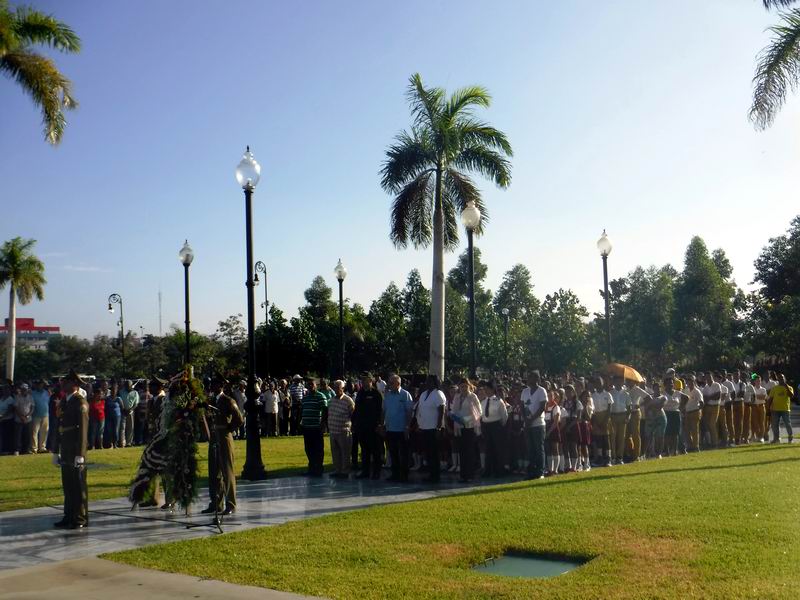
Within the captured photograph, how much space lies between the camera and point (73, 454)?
35.8ft

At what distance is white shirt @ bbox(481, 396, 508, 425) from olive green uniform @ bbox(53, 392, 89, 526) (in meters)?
7.58

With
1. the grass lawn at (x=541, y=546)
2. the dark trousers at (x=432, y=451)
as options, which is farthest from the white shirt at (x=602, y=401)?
the grass lawn at (x=541, y=546)

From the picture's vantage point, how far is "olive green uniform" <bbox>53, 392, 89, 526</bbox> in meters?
10.8

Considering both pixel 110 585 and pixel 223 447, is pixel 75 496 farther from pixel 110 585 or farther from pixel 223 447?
pixel 110 585

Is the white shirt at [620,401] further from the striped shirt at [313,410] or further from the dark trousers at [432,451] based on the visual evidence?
the striped shirt at [313,410]

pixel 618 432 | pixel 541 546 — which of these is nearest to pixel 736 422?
pixel 618 432

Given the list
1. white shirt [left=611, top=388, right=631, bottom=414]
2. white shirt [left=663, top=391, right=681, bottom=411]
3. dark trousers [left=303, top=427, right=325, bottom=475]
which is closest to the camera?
dark trousers [left=303, top=427, right=325, bottom=475]

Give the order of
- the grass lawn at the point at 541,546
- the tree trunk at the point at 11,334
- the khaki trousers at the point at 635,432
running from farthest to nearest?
the tree trunk at the point at 11,334 → the khaki trousers at the point at 635,432 → the grass lawn at the point at 541,546

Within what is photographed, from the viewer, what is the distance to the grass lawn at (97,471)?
44.7ft

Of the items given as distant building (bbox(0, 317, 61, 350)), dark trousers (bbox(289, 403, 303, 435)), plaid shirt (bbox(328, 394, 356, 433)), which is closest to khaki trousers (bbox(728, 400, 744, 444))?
plaid shirt (bbox(328, 394, 356, 433))

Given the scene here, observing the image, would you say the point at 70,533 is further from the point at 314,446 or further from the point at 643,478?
the point at 643,478

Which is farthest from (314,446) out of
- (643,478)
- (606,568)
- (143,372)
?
(143,372)

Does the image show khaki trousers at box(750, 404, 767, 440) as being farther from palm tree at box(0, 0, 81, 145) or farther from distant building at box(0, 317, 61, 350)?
distant building at box(0, 317, 61, 350)

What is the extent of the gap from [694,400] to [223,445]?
13.6m
